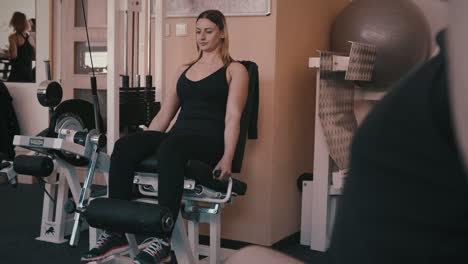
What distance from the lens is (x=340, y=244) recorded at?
1.40 feet

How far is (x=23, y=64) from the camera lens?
216 inches

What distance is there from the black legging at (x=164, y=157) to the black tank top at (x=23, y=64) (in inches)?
125

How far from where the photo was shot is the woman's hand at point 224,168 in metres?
2.56

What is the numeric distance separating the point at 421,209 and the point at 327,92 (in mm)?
2894

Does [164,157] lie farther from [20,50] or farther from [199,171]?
[20,50]

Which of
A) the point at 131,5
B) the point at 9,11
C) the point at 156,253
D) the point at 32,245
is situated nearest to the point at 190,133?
the point at 156,253

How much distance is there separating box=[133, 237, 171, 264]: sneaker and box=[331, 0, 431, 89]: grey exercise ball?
1691mm

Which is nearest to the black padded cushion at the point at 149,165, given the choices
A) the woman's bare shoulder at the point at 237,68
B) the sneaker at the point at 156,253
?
the sneaker at the point at 156,253

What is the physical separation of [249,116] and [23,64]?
3389mm

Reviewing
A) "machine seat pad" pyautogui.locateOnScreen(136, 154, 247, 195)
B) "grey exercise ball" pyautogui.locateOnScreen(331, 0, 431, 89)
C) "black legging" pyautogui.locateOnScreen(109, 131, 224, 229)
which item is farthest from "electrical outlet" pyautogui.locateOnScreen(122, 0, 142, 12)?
"grey exercise ball" pyautogui.locateOnScreen(331, 0, 431, 89)

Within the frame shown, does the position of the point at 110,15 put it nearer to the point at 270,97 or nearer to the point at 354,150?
the point at 270,97

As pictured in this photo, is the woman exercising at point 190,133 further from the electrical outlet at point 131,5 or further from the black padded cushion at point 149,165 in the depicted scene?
the electrical outlet at point 131,5

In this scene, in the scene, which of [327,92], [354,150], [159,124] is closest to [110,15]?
[159,124]

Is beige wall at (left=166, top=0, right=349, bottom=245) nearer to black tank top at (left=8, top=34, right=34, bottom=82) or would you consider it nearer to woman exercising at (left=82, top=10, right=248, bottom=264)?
woman exercising at (left=82, top=10, right=248, bottom=264)
